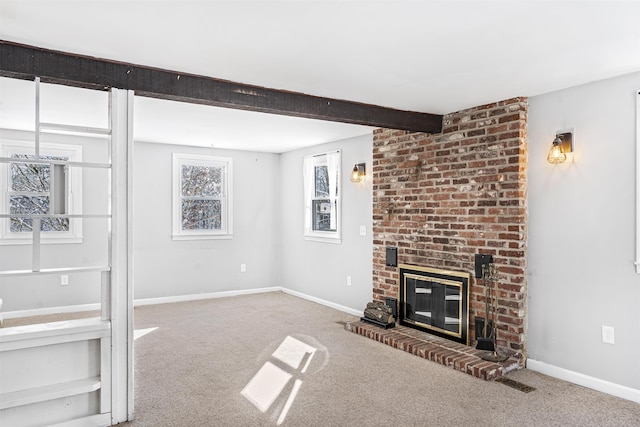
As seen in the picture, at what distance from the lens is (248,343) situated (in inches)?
184

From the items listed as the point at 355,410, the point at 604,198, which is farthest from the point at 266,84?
the point at 604,198

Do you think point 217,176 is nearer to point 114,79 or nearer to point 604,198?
point 114,79

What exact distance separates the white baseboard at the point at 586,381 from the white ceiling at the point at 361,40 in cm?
236

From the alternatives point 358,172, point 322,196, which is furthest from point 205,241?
point 358,172

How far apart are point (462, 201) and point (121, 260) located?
125 inches

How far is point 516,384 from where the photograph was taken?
3.57 metres

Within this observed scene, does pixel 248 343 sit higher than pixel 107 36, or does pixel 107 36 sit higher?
pixel 107 36

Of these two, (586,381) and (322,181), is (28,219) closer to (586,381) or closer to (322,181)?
(322,181)

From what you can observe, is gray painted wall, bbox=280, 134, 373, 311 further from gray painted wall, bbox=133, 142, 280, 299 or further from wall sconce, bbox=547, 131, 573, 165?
wall sconce, bbox=547, 131, 573, 165

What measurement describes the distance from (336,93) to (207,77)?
110 centimetres

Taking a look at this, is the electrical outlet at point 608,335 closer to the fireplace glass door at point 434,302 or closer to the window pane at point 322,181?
the fireplace glass door at point 434,302

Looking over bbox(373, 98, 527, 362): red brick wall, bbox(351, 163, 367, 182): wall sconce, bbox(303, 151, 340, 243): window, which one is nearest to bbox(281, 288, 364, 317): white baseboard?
bbox(373, 98, 527, 362): red brick wall

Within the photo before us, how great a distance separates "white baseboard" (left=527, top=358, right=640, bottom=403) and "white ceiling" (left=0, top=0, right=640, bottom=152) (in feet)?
7.73

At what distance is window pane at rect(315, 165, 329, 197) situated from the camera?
6.66m
